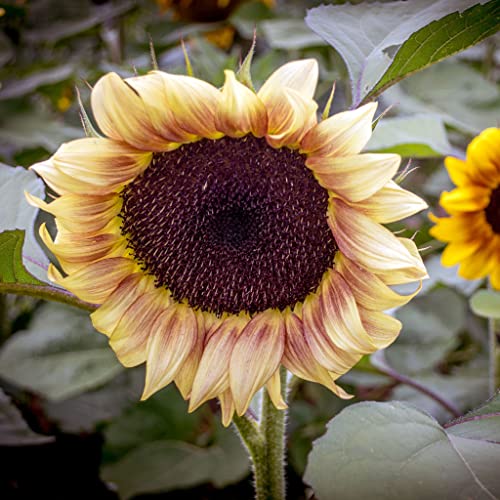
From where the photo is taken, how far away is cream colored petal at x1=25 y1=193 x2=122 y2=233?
54cm

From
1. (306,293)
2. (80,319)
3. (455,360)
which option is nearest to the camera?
(306,293)

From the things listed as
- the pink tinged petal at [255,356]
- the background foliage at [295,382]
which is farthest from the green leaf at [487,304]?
the pink tinged petal at [255,356]

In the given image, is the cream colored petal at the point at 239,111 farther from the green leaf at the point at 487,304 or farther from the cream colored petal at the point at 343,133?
the green leaf at the point at 487,304

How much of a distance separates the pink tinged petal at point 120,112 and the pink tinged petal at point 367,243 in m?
0.17

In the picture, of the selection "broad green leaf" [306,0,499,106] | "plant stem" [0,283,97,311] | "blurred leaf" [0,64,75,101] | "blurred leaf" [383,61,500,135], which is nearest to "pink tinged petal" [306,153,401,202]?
"broad green leaf" [306,0,499,106]

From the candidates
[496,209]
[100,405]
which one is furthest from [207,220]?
[100,405]

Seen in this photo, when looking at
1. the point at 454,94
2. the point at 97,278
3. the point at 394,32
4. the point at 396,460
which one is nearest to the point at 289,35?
the point at 454,94

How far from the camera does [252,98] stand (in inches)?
19.2

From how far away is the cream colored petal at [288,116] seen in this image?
0.48 meters

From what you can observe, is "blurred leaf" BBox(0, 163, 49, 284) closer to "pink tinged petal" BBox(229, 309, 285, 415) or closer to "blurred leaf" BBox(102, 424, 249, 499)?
"pink tinged petal" BBox(229, 309, 285, 415)

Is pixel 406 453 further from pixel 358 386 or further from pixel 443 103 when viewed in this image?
pixel 443 103

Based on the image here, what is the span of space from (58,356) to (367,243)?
2.39ft

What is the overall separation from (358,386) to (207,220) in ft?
2.56

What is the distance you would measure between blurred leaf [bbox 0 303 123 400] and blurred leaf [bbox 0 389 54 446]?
0.19 meters
